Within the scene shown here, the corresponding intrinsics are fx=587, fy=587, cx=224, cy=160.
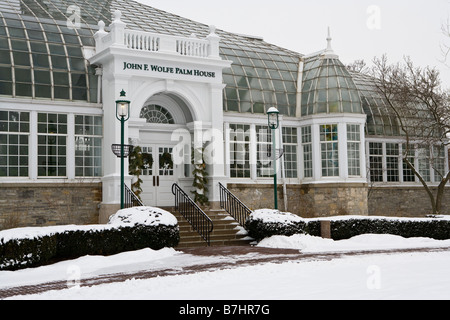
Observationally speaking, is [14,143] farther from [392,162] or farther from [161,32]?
[392,162]

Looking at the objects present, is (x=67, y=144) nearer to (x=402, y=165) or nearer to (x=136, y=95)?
(x=136, y=95)

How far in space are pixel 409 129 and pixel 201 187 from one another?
472 inches

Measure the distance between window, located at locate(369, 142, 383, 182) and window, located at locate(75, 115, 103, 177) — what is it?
12.5 metres

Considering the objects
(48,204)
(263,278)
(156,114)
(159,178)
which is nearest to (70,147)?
(48,204)

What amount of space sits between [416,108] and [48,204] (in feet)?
58.3

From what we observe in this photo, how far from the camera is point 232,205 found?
20125 millimetres

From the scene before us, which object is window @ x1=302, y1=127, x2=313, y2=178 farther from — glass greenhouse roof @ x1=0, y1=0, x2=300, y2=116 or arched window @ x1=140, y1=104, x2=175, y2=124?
arched window @ x1=140, y1=104, x2=175, y2=124

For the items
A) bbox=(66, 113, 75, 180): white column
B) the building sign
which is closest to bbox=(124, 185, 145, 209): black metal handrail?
bbox=(66, 113, 75, 180): white column

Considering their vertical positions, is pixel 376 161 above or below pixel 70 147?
below

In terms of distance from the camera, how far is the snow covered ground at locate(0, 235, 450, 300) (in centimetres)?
878

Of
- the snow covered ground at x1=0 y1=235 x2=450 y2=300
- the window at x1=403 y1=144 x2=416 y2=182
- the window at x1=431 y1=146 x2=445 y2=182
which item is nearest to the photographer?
the snow covered ground at x1=0 y1=235 x2=450 y2=300

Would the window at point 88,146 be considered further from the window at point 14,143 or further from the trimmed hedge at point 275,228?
the trimmed hedge at point 275,228

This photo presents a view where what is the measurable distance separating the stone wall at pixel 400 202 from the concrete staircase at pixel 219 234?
29.6ft
